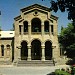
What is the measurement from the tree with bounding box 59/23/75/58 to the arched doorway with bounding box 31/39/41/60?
530 centimetres

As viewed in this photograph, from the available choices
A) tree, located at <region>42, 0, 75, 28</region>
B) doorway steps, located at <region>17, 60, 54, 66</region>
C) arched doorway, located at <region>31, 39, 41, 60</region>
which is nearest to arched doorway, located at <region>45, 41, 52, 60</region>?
arched doorway, located at <region>31, 39, 41, 60</region>

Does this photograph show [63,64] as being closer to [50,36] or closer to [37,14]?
[50,36]

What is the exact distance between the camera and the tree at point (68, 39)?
53.6m

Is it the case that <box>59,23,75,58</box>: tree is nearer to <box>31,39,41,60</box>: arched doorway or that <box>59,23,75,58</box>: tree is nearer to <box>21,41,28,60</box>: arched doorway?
<box>31,39,41,60</box>: arched doorway

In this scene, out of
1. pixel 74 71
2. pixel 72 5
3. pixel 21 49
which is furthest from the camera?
pixel 21 49

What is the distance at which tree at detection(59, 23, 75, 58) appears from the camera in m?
53.6

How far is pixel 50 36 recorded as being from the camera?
51.1 m

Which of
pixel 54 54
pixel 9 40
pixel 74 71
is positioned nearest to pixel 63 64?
pixel 54 54

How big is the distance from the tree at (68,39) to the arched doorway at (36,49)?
5.30 m

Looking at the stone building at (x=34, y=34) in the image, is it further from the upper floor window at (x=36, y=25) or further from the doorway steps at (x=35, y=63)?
the doorway steps at (x=35, y=63)

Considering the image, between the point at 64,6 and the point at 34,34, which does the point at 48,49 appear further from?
the point at 64,6

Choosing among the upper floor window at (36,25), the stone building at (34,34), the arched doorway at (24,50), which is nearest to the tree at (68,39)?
the stone building at (34,34)

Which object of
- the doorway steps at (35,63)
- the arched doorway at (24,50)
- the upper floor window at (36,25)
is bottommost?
the doorway steps at (35,63)

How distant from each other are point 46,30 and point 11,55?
7856 mm
